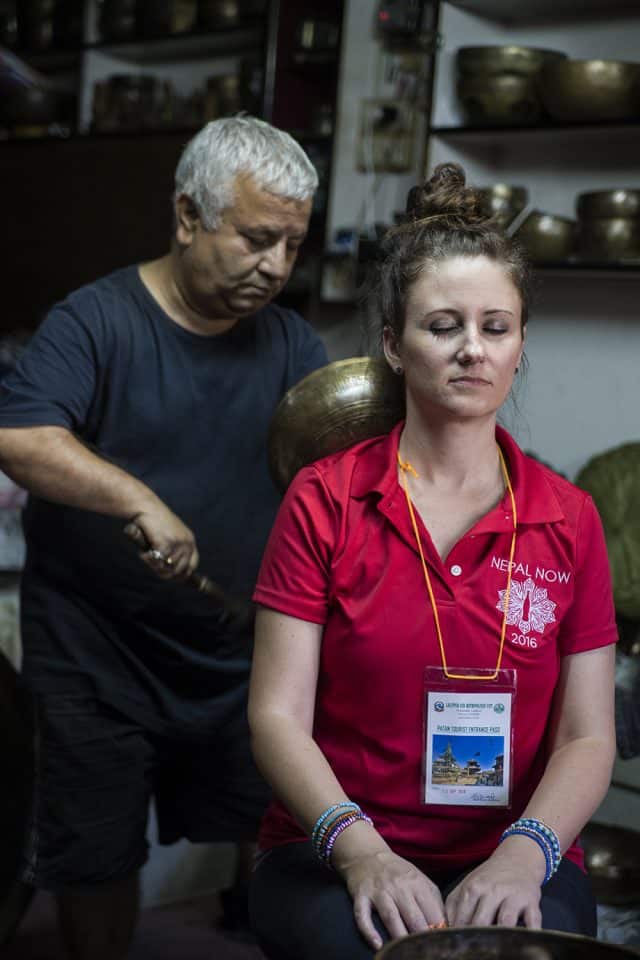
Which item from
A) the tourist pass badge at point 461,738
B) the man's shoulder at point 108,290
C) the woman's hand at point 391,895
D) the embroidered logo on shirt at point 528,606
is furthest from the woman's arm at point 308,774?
the man's shoulder at point 108,290

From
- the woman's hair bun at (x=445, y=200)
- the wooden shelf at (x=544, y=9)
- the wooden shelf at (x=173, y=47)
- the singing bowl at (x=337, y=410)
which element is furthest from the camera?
the wooden shelf at (x=173, y=47)

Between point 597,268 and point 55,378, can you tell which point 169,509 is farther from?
point 597,268

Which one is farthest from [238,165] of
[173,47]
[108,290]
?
[173,47]

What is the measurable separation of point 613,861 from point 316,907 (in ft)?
3.72

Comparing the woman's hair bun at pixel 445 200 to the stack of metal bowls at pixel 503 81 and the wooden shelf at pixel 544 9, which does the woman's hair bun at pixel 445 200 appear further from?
the wooden shelf at pixel 544 9

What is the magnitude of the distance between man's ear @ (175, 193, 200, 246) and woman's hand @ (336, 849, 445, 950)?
105 cm

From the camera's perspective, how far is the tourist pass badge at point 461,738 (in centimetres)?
138

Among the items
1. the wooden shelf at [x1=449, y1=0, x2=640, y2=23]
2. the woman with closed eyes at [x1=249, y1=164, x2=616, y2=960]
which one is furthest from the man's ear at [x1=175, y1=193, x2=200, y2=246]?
the wooden shelf at [x1=449, y1=0, x2=640, y2=23]

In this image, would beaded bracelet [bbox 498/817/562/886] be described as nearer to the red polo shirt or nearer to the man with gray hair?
the red polo shirt

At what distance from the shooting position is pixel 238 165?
187cm

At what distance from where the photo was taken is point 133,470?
1983mm

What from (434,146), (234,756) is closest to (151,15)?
(434,146)

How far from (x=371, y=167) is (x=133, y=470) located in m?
2.03

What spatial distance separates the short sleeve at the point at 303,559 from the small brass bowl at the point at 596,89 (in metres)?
1.89
